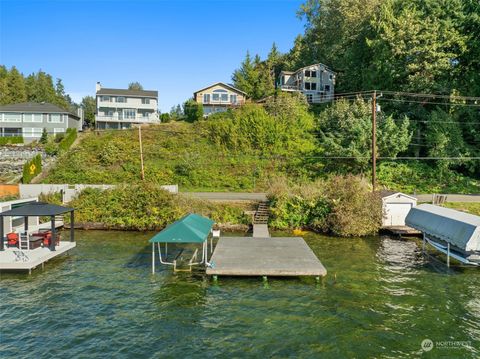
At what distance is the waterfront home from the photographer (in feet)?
225

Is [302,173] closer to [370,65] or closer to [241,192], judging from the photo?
[241,192]

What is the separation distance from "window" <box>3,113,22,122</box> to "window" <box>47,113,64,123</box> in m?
5.19

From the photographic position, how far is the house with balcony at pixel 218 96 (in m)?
70.4

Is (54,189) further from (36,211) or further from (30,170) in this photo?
(36,211)

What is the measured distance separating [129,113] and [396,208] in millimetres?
60177

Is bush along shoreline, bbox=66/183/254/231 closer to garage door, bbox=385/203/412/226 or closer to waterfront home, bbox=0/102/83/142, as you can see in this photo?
garage door, bbox=385/203/412/226

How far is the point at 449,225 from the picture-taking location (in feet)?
70.9

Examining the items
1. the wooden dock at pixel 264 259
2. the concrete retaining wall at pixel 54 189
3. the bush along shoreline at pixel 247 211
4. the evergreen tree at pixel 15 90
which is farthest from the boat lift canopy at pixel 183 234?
the evergreen tree at pixel 15 90

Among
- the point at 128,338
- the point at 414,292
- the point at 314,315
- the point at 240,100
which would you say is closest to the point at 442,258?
the point at 414,292

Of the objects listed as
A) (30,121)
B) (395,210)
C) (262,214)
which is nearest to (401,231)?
(395,210)

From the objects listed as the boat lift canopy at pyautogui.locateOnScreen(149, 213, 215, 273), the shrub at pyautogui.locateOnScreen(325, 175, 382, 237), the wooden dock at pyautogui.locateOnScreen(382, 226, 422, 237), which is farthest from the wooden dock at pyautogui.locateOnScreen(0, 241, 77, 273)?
the wooden dock at pyautogui.locateOnScreen(382, 226, 422, 237)

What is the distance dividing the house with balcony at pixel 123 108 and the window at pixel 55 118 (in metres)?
6.51

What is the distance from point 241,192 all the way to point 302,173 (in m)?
9.05

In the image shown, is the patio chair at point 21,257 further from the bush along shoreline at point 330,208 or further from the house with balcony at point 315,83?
the house with balcony at point 315,83
